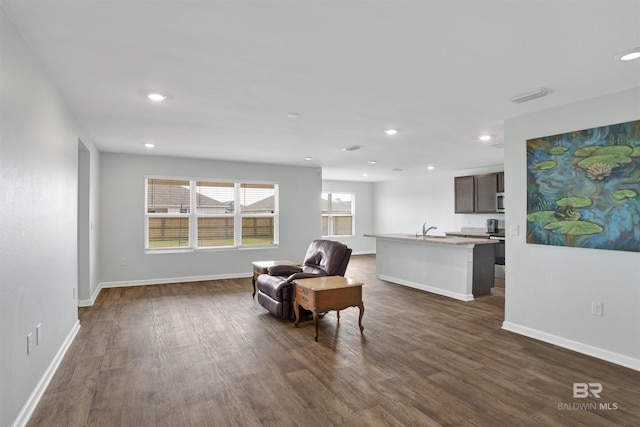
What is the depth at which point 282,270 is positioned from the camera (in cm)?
481

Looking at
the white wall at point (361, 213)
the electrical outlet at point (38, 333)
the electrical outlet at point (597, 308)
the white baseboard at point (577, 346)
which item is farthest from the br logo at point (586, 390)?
the white wall at point (361, 213)

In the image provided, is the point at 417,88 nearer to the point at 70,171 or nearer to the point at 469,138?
the point at 469,138

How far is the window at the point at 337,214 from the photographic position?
36.3 ft

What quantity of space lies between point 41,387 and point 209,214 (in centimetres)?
471

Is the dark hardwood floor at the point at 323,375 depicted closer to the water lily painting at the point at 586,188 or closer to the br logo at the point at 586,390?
the br logo at the point at 586,390

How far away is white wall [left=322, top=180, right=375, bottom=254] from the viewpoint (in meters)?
11.3

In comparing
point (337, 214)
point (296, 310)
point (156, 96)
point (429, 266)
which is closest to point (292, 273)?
point (296, 310)

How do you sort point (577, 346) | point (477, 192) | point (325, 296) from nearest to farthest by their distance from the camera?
point (577, 346)
point (325, 296)
point (477, 192)

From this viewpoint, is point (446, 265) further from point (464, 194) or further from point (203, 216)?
point (203, 216)

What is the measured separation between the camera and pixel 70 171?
140 inches

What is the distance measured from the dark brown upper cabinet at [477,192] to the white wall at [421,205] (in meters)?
0.33

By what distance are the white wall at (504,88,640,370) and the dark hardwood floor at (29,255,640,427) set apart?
0.19 m

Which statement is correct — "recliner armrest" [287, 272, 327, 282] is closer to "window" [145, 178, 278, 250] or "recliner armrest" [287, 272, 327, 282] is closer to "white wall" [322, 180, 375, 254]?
"window" [145, 178, 278, 250]

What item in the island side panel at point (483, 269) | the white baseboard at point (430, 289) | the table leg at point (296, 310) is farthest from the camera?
the island side panel at point (483, 269)
